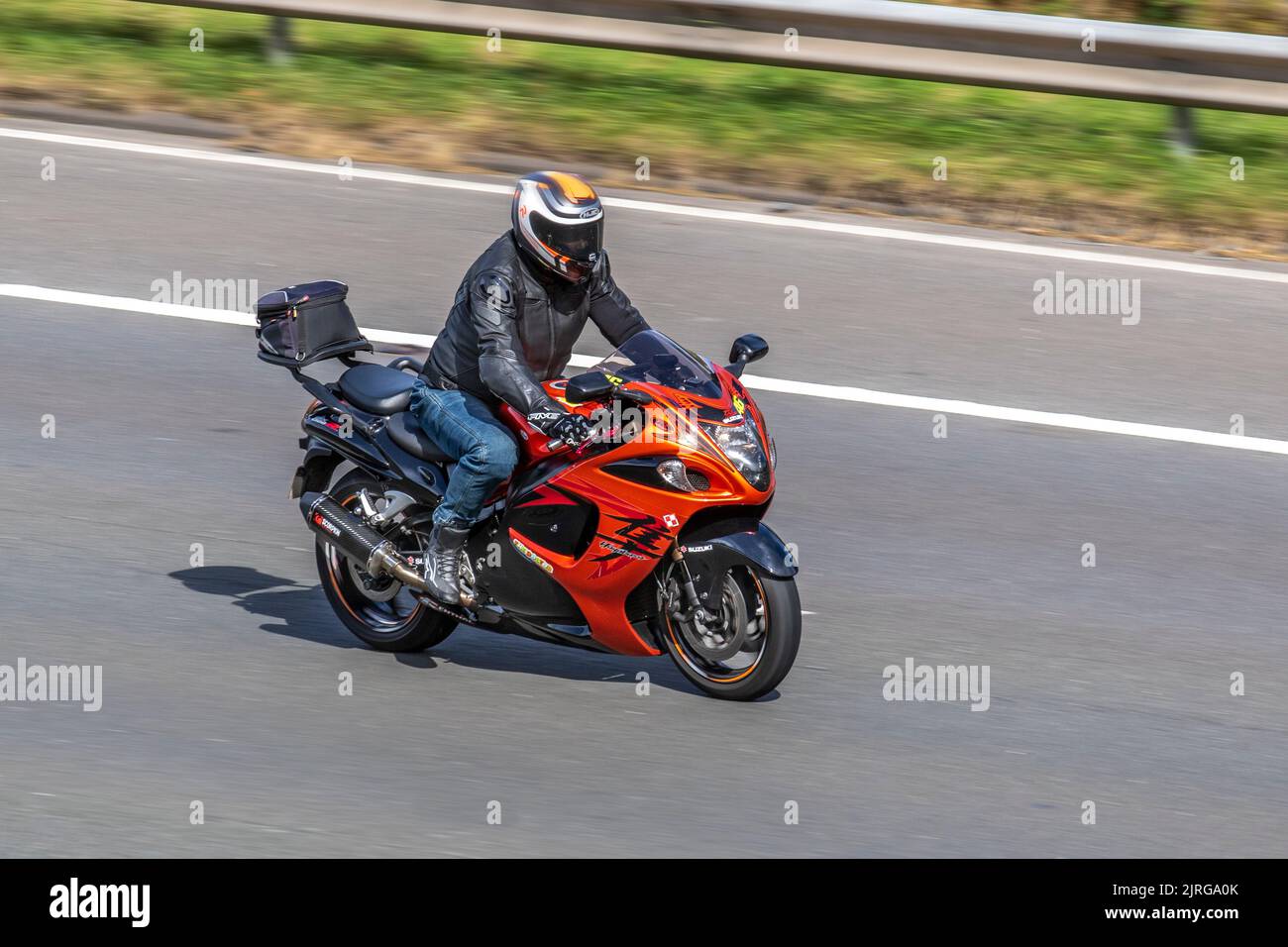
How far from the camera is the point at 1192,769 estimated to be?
6312 millimetres

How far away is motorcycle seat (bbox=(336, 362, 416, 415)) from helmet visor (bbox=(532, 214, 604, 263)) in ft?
2.84

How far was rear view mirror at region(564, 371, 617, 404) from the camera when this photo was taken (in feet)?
20.0

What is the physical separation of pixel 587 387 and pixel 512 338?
525 mm

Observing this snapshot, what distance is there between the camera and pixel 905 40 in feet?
40.1

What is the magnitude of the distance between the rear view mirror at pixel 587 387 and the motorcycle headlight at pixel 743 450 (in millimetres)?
367

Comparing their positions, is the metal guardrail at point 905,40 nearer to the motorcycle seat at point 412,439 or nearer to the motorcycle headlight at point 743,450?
the motorcycle seat at point 412,439

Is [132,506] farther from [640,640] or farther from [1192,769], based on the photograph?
[1192,769]

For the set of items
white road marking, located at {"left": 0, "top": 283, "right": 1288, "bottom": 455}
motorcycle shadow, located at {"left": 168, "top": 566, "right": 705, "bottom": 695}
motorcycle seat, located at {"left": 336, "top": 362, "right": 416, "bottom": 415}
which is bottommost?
motorcycle shadow, located at {"left": 168, "top": 566, "right": 705, "bottom": 695}

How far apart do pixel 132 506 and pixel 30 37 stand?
6.93 m

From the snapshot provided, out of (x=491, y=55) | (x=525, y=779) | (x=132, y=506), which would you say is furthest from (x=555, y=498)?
(x=491, y=55)
